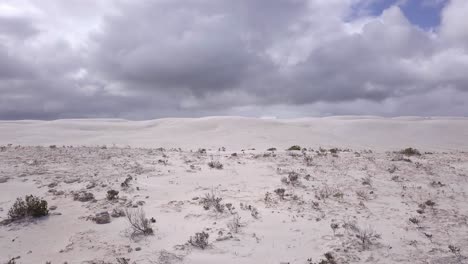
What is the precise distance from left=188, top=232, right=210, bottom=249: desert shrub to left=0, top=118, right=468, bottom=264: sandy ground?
0.39 feet

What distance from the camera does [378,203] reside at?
925cm

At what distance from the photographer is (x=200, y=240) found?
6.89 meters

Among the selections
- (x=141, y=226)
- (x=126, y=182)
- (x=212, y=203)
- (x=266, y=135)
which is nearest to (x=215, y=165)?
(x=126, y=182)

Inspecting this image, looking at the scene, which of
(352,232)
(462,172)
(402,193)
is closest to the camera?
(352,232)

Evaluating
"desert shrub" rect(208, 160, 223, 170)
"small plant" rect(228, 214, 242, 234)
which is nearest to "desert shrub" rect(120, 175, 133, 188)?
"desert shrub" rect(208, 160, 223, 170)

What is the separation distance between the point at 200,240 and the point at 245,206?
2.03m

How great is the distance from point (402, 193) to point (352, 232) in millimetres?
3582

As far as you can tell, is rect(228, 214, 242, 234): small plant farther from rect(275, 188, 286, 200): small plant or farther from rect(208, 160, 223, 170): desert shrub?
rect(208, 160, 223, 170): desert shrub

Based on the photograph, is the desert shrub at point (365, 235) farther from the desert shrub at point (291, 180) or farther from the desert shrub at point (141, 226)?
the desert shrub at point (141, 226)

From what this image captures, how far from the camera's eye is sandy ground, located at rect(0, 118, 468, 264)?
6742mm

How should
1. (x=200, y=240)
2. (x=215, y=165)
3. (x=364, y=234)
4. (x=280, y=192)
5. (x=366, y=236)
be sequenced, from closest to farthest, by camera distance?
1. (x=200, y=240)
2. (x=364, y=234)
3. (x=366, y=236)
4. (x=280, y=192)
5. (x=215, y=165)

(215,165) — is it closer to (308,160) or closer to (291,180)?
(291,180)

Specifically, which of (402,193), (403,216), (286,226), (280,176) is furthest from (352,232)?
(280,176)

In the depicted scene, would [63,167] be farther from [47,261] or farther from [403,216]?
[403,216]
